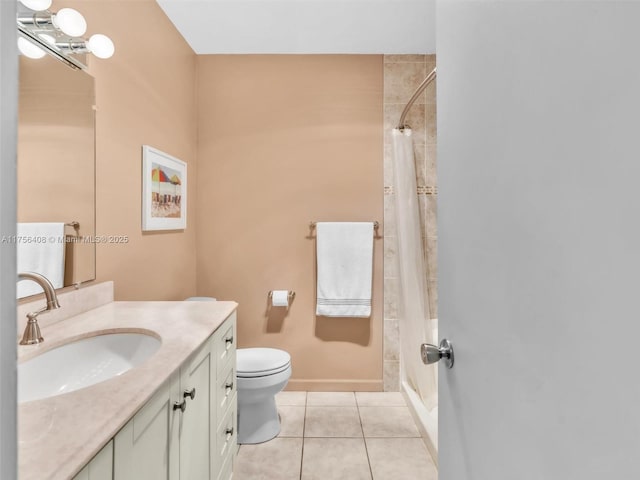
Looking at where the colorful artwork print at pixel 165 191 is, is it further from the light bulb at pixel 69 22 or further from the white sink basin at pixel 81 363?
the white sink basin at pixel 81 363

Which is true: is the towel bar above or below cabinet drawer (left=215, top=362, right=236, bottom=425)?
above

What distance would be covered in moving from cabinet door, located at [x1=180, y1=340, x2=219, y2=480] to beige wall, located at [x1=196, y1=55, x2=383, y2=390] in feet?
4.39

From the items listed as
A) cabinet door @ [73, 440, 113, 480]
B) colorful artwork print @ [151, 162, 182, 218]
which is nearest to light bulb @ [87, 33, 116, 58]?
colorful artwork print @ [151, 162, 182, 218]

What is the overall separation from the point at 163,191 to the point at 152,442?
161 cm

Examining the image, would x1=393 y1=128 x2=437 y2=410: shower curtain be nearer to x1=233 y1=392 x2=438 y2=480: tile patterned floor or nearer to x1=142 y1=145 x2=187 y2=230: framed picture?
x1=233 y1=392 x2=438 y2=480: tile patterned floor

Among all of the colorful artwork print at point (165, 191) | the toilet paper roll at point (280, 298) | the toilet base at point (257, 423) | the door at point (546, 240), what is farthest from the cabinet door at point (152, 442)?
the toilet paper roll at point (280, 298)

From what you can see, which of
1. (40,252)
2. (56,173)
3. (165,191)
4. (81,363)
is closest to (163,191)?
(165,191)

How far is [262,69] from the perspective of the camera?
275 centimetres

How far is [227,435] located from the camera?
164 cm

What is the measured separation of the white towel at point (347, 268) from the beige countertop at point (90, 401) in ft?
4.26

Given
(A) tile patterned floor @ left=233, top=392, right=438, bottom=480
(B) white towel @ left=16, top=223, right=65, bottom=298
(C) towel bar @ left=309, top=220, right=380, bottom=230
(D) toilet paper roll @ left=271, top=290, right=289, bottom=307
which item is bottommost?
(A) tile patterned floor @ left=233, top=392, right=438, bottom=480

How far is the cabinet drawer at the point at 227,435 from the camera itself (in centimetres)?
153

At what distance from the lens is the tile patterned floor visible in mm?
1845

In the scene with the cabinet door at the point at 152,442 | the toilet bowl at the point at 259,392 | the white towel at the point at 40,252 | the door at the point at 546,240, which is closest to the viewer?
the door at the point at 546,240
